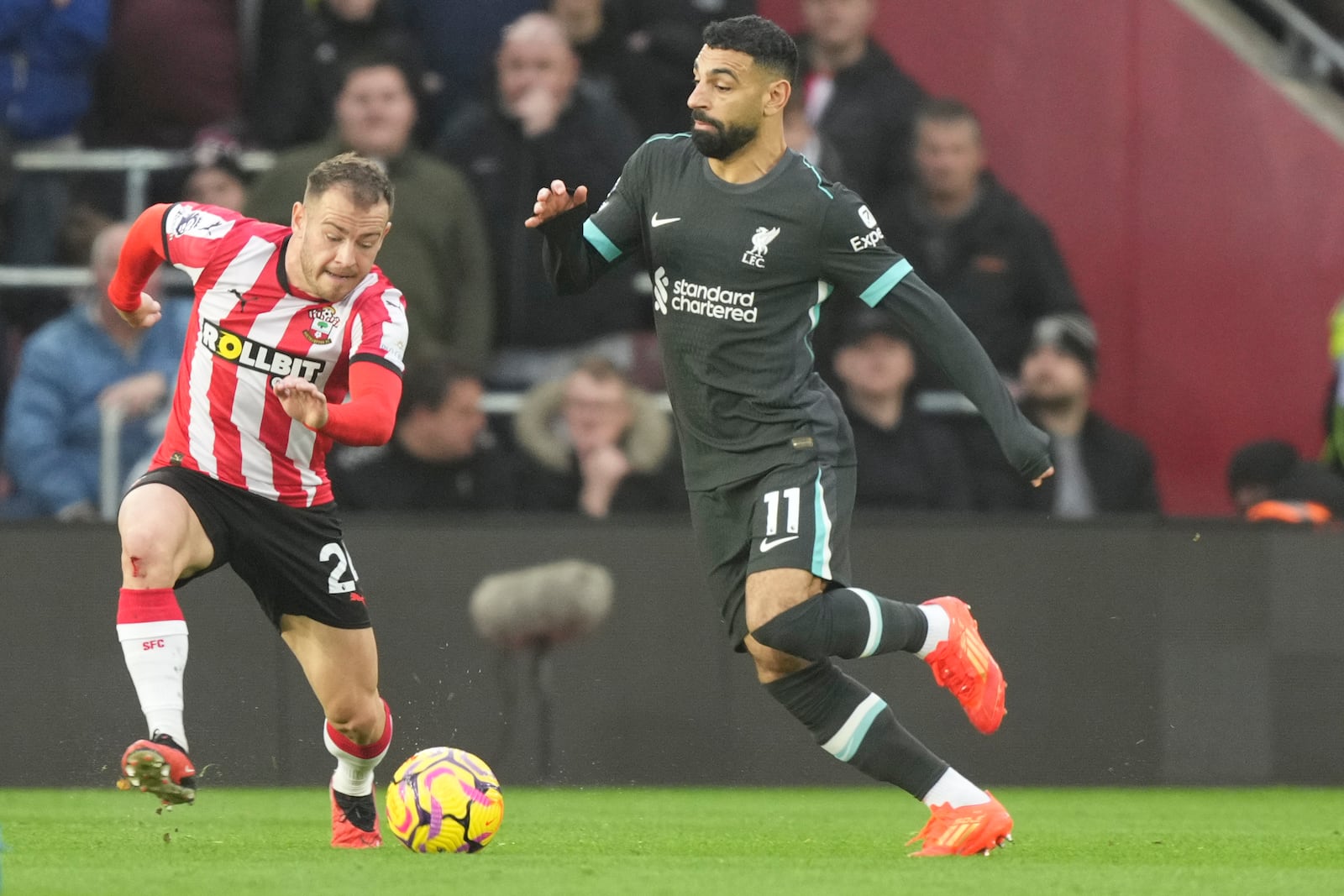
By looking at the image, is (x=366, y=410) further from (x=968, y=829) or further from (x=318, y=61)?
(x=318, y=61)

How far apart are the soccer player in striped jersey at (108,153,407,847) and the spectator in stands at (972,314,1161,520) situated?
13.4 feet

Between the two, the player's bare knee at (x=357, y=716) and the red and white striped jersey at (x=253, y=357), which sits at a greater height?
the red and white striped jersey at (x=253, y=357)

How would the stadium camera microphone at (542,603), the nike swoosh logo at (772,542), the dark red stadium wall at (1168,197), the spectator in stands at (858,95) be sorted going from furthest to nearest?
the dark red stadium wall at (1168,197), the spectator in stands at (858,95), the stadium camera microphone at (542,603), the nike swoosh logo at (772,542)

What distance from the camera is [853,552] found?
8891 millimetres

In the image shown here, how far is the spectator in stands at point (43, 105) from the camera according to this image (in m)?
9.62

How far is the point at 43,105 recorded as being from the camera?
9742 millimetres

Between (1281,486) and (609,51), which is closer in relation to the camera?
(1281,486)

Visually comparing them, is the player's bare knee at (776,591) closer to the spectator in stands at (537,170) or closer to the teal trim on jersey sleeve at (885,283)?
the teal trim on jersey sleeve at (885,283)

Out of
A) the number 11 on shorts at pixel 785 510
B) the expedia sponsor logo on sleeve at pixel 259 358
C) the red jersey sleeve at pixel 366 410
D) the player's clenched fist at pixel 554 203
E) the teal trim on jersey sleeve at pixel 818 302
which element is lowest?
the number 11 on shorts at pixel 785 510

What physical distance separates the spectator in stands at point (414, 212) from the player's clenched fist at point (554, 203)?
11.5ft

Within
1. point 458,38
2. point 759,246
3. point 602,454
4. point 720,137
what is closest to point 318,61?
point 458,38

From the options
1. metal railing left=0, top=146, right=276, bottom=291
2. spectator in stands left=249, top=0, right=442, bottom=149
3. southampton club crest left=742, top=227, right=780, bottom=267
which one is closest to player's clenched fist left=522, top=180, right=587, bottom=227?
southampton club crest left=742, top=227, right=780, bottom=267

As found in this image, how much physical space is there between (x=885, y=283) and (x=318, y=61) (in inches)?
185

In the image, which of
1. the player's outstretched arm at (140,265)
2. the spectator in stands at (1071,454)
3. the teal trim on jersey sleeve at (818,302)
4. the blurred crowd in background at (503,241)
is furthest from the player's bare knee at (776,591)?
the spectator in stands at (1071,454)
